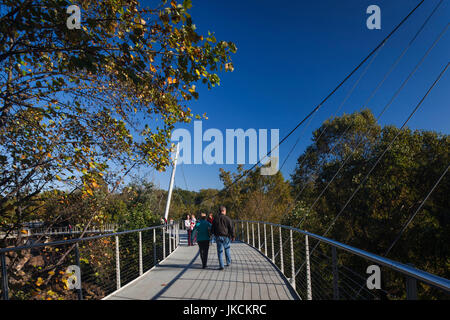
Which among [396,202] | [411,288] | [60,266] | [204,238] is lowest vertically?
[60,266]

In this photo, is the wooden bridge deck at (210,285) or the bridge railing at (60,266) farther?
the wooden bridge deck at (210,285)

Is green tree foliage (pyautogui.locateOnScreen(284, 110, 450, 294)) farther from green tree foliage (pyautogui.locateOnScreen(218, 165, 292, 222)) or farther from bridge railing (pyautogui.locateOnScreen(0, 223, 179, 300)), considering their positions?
green tree foliage (pyautogui.locateOnScreen(218, 165, 292, 222))

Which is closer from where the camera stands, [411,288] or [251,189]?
[411,288]

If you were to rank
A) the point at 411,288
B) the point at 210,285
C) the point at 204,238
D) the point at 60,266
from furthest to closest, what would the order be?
the point at 60,266 < the point at 204,238 < the point at 210,285 < the point at 411,288

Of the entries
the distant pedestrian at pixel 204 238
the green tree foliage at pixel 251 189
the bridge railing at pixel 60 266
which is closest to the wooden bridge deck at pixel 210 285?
the distant pedestrian at pixel 204 238

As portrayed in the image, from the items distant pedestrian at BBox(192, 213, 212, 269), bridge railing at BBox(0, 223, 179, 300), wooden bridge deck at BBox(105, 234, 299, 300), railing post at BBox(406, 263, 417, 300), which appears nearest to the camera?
railing post at BBox(406, 263, 417, 300)

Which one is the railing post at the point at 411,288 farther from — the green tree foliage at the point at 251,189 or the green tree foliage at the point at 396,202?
the green tree foliage at the point at 251,189

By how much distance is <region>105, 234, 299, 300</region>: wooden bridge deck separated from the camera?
408 cm

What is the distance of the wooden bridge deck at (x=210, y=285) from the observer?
4.08 metres

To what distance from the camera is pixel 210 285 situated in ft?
15.4

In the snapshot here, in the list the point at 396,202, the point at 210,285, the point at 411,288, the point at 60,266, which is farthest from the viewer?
the point at 396,202

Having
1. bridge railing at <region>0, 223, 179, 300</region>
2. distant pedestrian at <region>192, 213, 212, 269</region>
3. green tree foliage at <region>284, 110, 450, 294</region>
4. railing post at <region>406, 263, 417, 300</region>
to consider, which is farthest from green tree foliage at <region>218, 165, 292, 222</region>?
railing post at <region>406, 263, 417, 300</region>

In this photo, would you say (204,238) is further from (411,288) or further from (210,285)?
(411,288)

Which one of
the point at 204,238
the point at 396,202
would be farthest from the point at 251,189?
the point at 204,238
